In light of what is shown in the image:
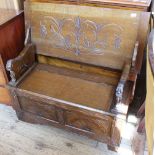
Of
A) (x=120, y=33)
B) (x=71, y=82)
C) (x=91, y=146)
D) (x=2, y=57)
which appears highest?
(x=120, y=33)

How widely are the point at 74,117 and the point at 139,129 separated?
1.73 feet

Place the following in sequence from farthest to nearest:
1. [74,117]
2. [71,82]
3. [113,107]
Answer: [71,82]
[74,117]
[113,107]

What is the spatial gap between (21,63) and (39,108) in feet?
1.11

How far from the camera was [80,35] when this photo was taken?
4.50ft

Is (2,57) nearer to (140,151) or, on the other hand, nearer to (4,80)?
(4,80)

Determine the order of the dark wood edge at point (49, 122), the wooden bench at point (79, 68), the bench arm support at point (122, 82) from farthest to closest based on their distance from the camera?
1. the dark wood edge at point (49, 122)
2. the wooden bench at point (79, 68)
3. the bench arm support at point (122, 82)

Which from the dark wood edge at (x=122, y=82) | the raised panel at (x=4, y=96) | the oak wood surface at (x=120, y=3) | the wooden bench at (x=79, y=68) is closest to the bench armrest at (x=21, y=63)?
the wooden bench at (x=79, y=68)

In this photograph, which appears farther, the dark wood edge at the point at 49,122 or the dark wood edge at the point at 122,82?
the dark wood edge at the point at 49,122

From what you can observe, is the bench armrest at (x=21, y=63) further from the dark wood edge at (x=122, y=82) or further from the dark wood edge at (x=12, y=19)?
the dark wood edge at (x=122, y=82)

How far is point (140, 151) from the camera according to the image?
1390mm

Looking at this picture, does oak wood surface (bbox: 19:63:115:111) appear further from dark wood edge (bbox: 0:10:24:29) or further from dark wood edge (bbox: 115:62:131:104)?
dark wood edge (bbox: 0:10:24:29)

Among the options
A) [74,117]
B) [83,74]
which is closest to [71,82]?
[83,74]

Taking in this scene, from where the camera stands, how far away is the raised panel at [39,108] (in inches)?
53.4

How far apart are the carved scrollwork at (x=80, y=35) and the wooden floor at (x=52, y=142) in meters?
0.64
